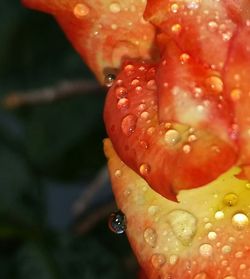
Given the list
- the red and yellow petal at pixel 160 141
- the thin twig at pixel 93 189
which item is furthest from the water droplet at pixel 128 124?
the thin twig at pixel 93 189

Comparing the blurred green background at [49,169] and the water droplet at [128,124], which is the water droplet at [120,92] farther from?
the blurred green background at [49,169]

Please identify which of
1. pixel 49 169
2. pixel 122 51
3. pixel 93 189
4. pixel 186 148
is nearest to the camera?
pixel 186 148

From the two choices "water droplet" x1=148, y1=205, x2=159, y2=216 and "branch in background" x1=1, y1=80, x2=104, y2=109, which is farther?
"branch in background" x1=1, y1=80, x2=104, y2=109

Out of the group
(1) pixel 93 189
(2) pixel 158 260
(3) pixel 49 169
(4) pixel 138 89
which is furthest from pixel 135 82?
(3) pixel 49 169

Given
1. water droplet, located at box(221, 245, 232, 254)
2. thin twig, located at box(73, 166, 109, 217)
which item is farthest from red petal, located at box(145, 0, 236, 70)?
thin twig, located at box(73, 166, 109, 217)

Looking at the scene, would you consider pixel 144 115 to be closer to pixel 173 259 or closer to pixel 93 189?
pixel 173 259

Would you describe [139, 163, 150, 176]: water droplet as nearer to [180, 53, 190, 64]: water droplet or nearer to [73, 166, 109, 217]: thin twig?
[180, 53, 190, 64]: water droplet

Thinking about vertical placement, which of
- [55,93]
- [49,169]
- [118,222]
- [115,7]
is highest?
[115,7]
